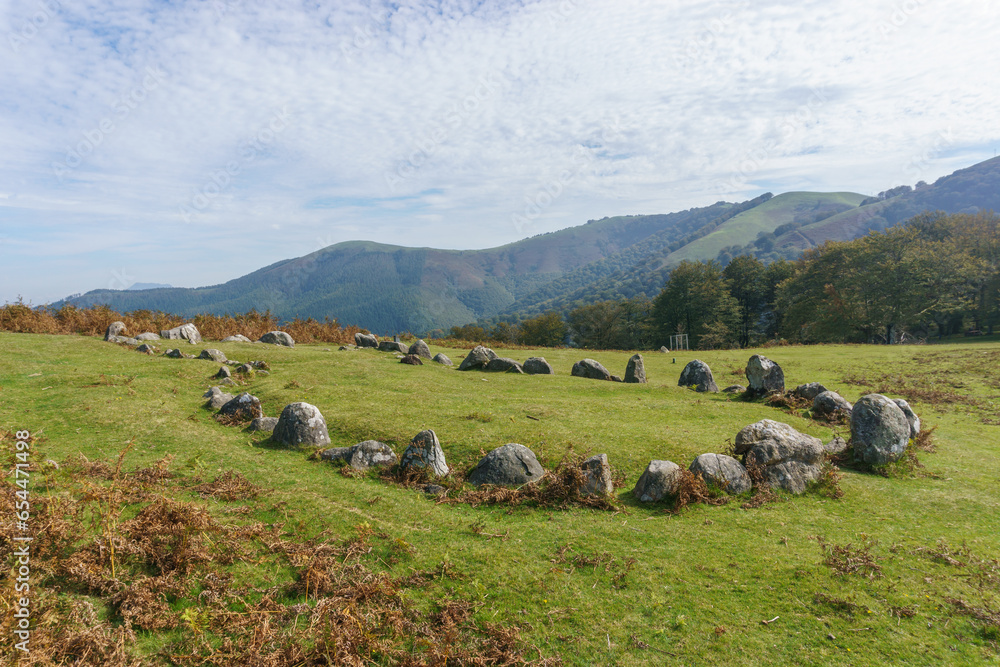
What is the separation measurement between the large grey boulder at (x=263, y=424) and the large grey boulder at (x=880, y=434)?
15194 mm

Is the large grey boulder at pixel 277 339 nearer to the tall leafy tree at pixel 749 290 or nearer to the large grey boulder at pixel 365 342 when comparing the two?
the large grey boulder at pixel 365 342

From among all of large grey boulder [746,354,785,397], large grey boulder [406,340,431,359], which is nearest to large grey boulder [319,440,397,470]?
large grey boulder [746,354,785,397]

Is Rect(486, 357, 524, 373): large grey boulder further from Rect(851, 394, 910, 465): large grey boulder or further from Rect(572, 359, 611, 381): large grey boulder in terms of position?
Rect(851, 394, 910, 465): large grey boulder

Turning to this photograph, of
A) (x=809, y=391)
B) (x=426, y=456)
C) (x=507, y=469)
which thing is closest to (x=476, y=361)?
(x=426, y=456)

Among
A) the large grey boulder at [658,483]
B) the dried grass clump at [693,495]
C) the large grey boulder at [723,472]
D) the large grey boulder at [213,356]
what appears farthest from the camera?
the large grey boulder at [213,356]

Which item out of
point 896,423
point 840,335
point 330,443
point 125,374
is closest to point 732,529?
point 896,423

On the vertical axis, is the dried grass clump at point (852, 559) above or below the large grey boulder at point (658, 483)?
below

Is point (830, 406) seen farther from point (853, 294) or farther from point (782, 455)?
point (853, 294)

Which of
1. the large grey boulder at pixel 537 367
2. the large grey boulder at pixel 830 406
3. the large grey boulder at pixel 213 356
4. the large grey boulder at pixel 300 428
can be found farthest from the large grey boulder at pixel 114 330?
the large grey boulder at pixel 830 406

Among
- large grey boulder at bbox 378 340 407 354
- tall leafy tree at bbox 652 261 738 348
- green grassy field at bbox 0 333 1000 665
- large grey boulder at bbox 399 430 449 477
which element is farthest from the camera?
tall leafy tree at bbox 652 261 738 348

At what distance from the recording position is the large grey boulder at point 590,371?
23953mm

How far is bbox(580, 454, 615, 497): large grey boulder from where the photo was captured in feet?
31.4

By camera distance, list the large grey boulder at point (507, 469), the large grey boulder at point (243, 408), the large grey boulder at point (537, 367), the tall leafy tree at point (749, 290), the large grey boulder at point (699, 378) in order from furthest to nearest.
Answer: the tall leafy tree at point (749, 290) → the large grey boulder at point (537, 367) → the large grey boulder at point (699, 378) → the large grey boulder at point (243, 408) → the large grey boulder at point (507, 469)

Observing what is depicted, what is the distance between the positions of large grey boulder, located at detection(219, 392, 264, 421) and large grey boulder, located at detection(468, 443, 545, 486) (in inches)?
302
